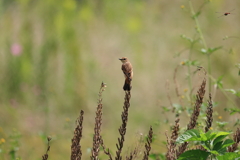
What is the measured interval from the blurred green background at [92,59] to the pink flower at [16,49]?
14 millimetres

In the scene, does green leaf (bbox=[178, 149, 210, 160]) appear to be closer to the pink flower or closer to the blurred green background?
the blurred green background

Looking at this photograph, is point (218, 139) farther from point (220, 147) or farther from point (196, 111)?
point (196, 111)

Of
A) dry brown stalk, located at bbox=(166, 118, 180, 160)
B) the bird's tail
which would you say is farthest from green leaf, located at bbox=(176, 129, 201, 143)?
the bird's tail

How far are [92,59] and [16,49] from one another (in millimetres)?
1072

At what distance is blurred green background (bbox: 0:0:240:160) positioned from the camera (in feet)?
16.4

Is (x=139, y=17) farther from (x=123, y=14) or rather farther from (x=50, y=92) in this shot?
(x=50, y=92)

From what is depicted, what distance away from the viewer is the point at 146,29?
17.9 feet

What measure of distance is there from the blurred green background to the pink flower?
0.01m

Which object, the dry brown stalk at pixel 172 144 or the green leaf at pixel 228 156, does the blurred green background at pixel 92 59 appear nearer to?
the dry brown stalk at pixel 172 144

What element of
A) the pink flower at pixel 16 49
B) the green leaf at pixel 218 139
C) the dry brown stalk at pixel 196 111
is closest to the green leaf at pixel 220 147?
the green leaf at pixel 218 139

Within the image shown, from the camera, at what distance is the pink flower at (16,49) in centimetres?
533

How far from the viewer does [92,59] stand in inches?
210

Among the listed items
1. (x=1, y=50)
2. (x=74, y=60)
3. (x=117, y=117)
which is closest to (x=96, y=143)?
(x=117, y=117)

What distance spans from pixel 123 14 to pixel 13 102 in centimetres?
196
